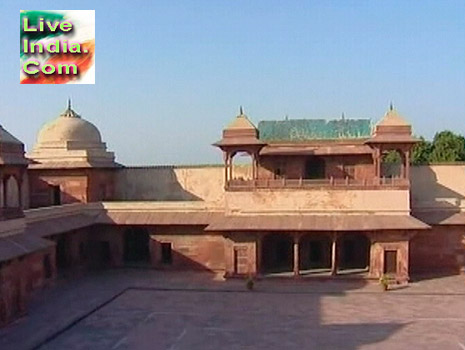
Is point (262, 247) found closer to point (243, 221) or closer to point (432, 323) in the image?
point (243, 221)

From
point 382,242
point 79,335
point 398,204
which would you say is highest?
point 398,204

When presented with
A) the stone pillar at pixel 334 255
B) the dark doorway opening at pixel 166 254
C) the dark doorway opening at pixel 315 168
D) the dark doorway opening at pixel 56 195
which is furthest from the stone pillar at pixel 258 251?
the dark doorway opening at pixel 56 195

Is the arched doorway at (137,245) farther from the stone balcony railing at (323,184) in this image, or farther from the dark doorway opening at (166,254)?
the stone balcony railing at (323,184)

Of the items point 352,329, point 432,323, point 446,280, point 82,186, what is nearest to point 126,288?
point 82,186

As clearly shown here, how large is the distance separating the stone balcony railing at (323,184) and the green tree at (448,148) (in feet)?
70.5

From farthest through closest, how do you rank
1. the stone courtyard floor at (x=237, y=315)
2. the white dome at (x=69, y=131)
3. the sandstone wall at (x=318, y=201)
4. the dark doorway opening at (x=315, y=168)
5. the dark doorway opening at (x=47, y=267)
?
the white dome at (x=69, y=131) → the dark doorway opening at (x=315, y=168) → the sandstone wall at (x=318, y=201) → the dark doorway opening at (x=47, y=267) → the stone courtyard floor at (x=237, y=315)

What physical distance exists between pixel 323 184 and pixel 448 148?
2405 cm

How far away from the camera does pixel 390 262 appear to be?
78.6 ft

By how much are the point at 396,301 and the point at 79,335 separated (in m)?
10.9

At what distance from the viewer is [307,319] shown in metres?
18.5

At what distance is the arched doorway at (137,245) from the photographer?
2843cm

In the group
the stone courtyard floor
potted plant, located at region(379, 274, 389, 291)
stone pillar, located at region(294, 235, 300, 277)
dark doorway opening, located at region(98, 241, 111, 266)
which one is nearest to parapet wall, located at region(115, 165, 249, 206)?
dark doorway opening, located at region(98, 241, 111, 266)

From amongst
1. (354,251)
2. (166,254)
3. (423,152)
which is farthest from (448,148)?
(166,254)

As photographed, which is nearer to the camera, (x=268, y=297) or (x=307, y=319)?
(x=307, y=319)
